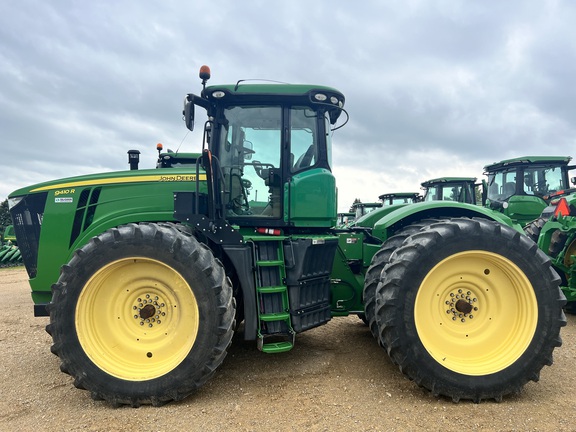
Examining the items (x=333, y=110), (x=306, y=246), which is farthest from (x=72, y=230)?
(x=333, y=110)

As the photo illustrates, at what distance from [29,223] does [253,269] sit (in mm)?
2515

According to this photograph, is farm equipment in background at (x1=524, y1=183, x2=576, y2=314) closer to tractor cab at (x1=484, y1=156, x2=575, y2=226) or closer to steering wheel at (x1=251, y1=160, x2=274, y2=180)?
tractor cab at (x1=484, y1=156, x2=575, y2=226)

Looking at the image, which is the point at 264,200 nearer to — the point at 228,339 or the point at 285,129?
the point at 285,129

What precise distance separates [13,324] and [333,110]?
18.3ft

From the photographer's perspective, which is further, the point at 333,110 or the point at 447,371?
the point at 333,110

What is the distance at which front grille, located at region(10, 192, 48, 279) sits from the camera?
3943 mm

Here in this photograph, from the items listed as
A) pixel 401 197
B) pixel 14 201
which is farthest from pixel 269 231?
pixel 401 197

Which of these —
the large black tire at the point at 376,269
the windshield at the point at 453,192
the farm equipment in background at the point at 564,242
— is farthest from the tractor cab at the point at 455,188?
the large black tire at the point at 376,269

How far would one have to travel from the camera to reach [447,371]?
10.0ft

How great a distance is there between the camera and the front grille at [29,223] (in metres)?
3.94

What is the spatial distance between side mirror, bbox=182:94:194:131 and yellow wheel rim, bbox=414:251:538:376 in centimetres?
250

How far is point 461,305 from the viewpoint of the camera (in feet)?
10.8

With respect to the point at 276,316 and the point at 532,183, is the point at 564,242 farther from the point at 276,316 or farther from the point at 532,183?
the point at 276,316

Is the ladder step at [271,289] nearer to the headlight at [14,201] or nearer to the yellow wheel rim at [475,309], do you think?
the yellow wheel rim at [475,309]
